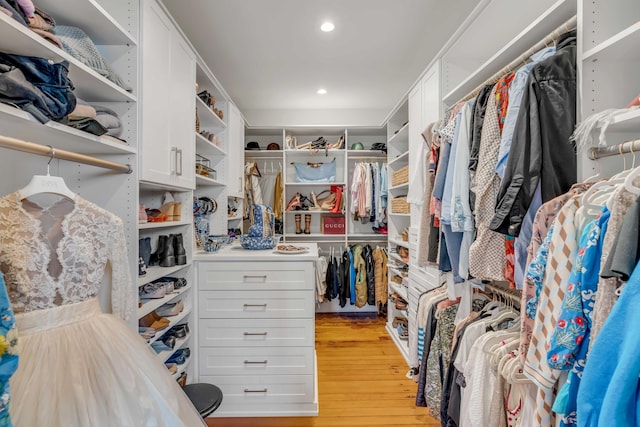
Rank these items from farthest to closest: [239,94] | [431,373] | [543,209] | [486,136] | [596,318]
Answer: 1. [239,94]
2. [431,373]
3. [486,136]
4. [543,209]
5. [596,318]

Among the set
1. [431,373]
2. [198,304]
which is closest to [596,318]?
[431,373]

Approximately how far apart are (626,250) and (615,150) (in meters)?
0.38

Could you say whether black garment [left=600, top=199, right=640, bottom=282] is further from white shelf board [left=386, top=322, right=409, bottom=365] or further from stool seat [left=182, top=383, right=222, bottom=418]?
white shelf board [left=386, top=322, right=409, bottom=365]

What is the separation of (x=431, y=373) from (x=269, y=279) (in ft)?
3.37

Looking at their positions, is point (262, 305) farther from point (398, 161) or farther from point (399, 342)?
point (398, 161)

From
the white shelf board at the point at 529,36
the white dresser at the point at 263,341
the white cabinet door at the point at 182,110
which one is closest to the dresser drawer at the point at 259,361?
the white dresser at the point at 263,341

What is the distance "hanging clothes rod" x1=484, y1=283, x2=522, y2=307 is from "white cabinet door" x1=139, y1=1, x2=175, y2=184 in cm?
172

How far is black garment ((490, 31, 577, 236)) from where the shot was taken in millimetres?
1019

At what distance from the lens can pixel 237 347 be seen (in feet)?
6.20

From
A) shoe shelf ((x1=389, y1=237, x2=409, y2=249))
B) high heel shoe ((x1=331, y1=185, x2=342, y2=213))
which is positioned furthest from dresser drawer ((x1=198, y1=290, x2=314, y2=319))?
high heel shoe ((x1=331, y1=185, x2=342, y2=213))

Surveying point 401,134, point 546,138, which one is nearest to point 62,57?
point 546,138

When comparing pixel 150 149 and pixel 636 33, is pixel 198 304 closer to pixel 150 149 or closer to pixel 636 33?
pixel 150 149

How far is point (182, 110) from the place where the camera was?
1.82 metres

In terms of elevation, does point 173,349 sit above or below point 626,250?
below
